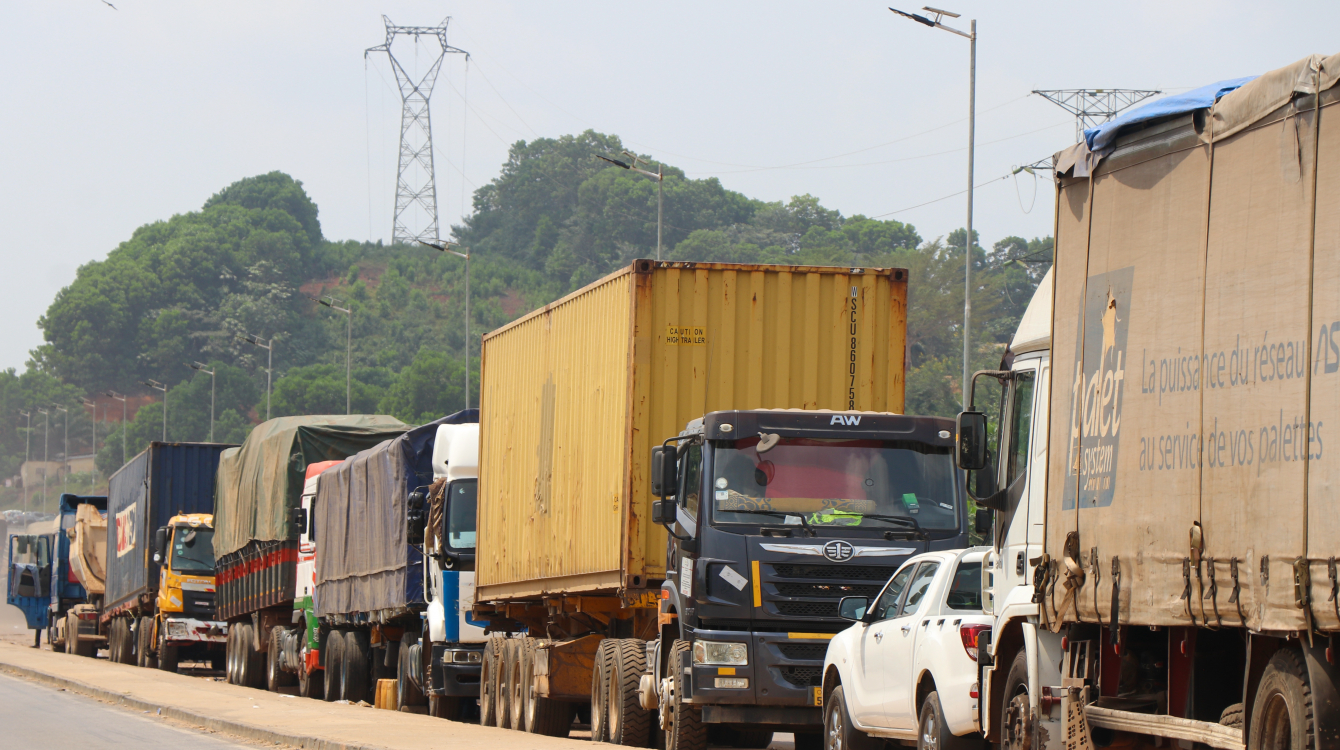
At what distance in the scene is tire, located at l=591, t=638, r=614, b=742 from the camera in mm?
15180

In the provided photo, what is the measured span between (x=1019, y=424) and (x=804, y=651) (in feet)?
12.2

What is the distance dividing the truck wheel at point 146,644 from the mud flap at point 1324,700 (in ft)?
99.5

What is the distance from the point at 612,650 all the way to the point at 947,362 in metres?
83.9

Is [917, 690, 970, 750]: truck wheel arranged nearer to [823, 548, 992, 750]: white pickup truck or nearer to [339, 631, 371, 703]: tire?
[823, 548, 992, 750]: white pickup truck

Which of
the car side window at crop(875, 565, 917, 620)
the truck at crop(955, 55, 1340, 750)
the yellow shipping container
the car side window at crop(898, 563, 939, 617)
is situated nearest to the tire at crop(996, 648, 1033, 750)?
the truck at crop(955, 55, 1340, 750)

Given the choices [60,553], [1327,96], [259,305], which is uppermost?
[259,305]

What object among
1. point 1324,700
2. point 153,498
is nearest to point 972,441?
point 1324,700

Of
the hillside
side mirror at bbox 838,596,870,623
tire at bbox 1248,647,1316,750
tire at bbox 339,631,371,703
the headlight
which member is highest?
the hillside

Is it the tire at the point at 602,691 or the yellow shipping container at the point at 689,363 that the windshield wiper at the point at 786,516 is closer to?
the yellow shipping container at the point at 689,363

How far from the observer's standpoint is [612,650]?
49.7 feet

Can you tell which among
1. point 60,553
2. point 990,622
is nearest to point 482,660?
point 990,622

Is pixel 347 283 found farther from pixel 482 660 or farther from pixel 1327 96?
pixel 1327 96

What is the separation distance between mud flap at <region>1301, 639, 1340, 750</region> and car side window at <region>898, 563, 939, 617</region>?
4338mm

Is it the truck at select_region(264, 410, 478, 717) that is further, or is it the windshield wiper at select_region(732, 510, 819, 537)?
the truck at select_region(264, 410, 478, 717)
